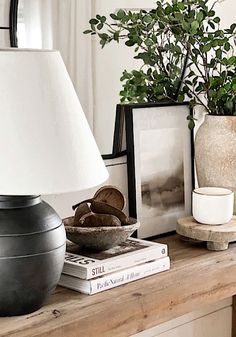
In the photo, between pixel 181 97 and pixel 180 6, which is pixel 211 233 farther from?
pixel 180 6

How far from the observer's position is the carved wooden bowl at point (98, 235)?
155cm

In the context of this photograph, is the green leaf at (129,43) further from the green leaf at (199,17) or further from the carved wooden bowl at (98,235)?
the carved wooden bowl at (98,235)

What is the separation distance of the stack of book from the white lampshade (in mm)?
286

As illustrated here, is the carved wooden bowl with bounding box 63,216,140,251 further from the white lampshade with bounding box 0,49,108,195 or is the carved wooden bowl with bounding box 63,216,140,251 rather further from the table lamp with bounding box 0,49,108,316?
the white lampshade with bounding box 0,49,108,195

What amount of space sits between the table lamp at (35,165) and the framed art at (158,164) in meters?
0.49

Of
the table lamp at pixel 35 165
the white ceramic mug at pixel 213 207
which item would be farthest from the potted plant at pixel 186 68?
the table lamp at pixel 35 165

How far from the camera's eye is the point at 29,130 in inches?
48.3

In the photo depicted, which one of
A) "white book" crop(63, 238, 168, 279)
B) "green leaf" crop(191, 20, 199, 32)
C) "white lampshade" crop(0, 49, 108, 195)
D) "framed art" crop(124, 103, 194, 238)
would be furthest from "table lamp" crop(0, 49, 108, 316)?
"green leaf" crop(191, 20, 199, 32)

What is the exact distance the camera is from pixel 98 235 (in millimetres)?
1550

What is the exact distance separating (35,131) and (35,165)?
0.20ft

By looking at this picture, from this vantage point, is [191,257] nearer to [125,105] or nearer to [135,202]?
[135,202]

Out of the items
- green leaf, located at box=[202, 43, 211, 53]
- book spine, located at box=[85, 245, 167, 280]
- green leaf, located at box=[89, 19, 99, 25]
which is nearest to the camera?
book spine, located at box=[85, 245, 167, 280]

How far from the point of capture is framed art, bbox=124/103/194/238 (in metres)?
1.84

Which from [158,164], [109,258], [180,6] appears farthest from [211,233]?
[180,6]
